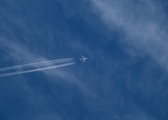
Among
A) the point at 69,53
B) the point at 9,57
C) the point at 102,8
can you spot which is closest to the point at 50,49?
the point at 69,53

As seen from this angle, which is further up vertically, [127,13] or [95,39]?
[127,13]

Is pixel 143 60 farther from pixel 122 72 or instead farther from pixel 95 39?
pixel 95 39

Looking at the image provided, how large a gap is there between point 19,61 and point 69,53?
1943 cm

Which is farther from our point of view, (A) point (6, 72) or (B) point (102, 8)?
(B) point (102, 8)

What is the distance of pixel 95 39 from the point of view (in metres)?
112

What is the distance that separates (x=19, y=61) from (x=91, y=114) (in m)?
35.5

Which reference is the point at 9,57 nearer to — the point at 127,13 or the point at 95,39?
the point at 95,39

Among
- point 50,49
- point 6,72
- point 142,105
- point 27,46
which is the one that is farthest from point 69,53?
point 142,105

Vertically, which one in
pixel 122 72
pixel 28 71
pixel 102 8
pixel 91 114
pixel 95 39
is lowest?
pixel 91 114

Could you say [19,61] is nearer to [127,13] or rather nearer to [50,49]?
[50,49]

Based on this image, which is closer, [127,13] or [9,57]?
[9,57]

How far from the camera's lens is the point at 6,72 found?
102m

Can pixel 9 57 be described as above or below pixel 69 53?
below

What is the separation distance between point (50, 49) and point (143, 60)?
37722 mm
